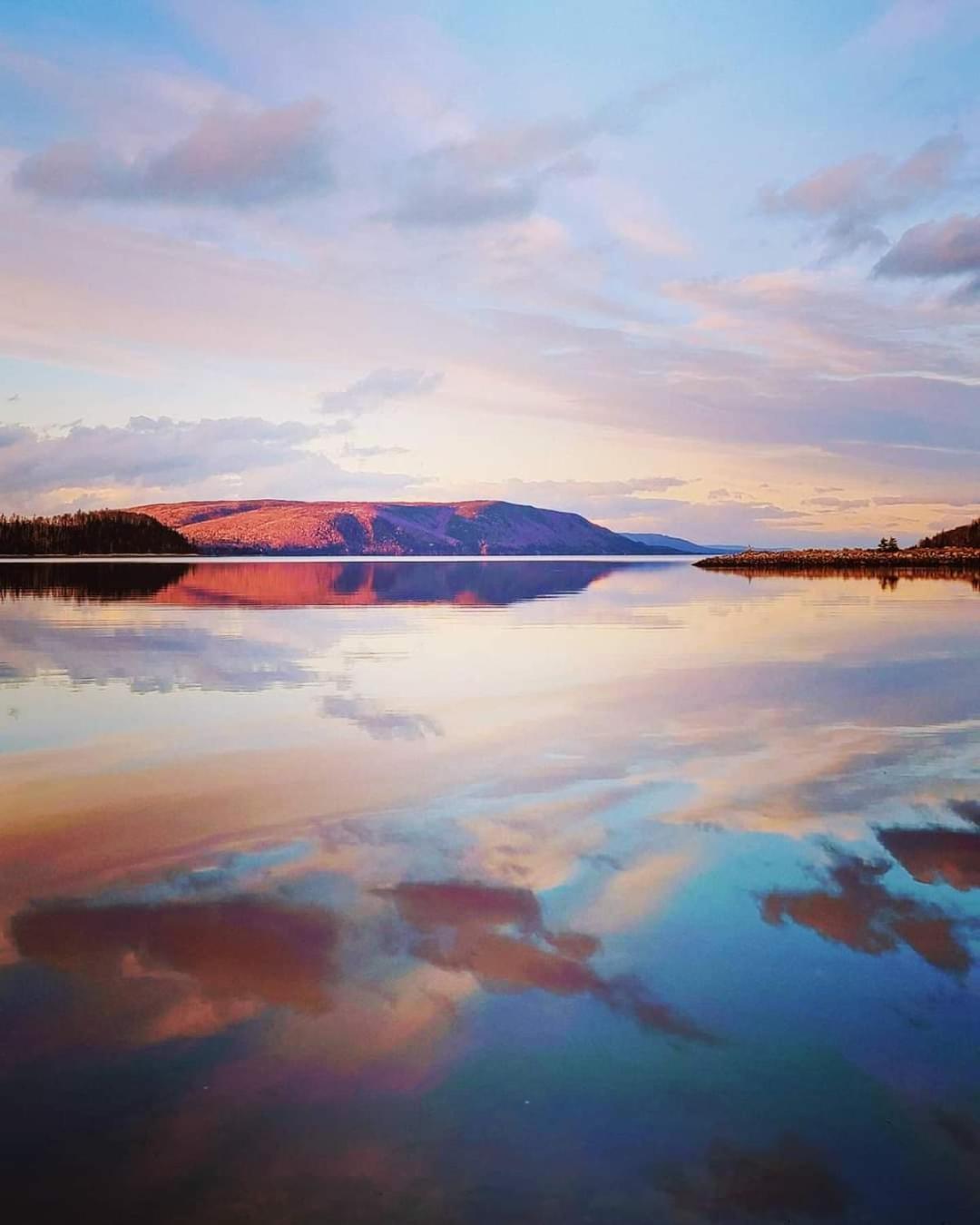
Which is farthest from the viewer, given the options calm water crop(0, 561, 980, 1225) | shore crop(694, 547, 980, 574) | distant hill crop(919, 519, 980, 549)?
distant hill crop(919, 519, 980, 549)

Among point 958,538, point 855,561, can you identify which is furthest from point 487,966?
point 958,538

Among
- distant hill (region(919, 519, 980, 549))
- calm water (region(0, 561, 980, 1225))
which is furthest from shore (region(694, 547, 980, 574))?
calm water (region(0, 561, 980, 1225))

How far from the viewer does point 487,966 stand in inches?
258

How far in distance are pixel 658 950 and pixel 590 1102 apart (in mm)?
1993

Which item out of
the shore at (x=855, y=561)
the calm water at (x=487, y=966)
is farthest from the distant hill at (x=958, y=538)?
the calm water at (x=487, y=966)

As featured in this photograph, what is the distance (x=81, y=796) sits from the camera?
1109cm

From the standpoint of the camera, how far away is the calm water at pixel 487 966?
4531mm

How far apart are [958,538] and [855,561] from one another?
7070cm

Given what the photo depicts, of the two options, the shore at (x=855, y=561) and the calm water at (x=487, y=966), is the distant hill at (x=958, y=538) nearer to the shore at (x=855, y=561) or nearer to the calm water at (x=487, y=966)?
the shore at (x=855, y=561)

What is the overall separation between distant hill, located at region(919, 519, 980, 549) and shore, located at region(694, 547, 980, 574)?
148 ft

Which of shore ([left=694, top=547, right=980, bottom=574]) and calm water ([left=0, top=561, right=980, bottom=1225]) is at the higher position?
shore ([left=694, top=547, right=980, bottom=574])

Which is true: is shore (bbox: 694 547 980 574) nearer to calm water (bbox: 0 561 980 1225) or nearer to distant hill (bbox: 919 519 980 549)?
distant hill (bbox: 919 519 980 549)

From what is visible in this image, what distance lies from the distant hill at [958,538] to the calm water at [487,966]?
161108mm

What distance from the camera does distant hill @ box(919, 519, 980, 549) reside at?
160250mm
